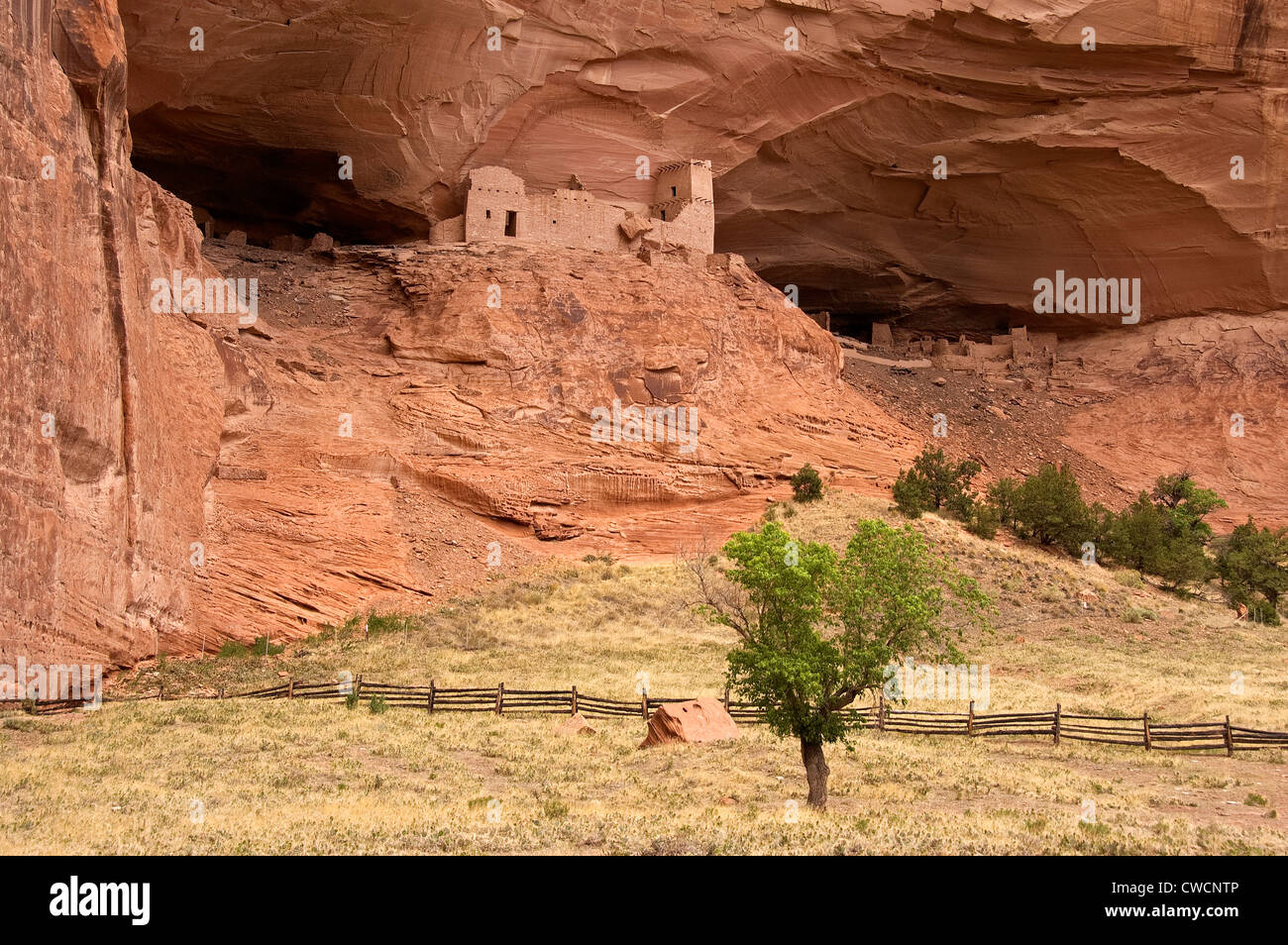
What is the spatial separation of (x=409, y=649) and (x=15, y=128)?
13.8 m

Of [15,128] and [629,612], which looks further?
[629,612]

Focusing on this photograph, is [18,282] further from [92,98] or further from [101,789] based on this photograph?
[101,789]

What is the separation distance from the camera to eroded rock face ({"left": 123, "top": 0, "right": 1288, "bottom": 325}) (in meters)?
37.0

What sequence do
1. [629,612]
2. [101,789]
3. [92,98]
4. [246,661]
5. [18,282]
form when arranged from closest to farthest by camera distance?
[101,789], [18,282], [92,98], [246,661], [629,612]

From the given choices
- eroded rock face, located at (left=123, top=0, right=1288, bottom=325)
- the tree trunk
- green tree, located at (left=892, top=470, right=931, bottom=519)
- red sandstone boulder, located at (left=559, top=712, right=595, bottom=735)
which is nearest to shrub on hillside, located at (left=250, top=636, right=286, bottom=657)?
red sandstone boulder, located at (left=559, top=712, right=595, bottom=735)

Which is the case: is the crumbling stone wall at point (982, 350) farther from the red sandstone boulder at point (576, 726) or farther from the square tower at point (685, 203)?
the red sandstone boulder at point (576, 726)

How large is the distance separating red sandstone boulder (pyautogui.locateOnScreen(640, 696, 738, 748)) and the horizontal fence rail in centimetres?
45

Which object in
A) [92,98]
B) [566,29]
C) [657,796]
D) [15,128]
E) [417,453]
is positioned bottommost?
[657,796]

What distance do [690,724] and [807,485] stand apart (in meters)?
19.5

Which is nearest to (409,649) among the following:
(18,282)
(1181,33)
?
(18,282)

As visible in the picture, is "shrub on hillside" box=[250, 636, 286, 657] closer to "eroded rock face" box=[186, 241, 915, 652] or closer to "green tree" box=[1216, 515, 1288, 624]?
"eroded rock face" box=[186, 241, 915, 652]

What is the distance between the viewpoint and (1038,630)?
33375mm

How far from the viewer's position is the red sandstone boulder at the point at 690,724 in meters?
20.5

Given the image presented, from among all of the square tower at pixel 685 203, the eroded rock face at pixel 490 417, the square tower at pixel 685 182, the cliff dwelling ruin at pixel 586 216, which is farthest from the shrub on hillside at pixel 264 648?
the square tower at pixel 685 182
